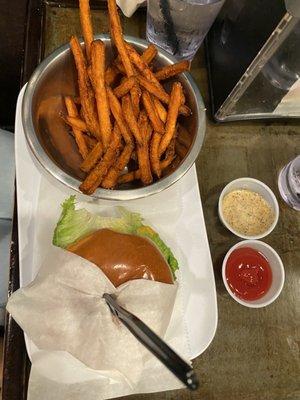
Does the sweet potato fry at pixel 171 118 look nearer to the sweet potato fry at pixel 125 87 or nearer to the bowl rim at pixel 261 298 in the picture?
the sweet potato fry at pixel 125 87

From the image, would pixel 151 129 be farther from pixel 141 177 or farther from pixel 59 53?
pixel 59 53

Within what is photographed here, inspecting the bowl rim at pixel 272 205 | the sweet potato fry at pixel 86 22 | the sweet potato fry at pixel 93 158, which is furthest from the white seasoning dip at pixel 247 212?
the sweet potato fry at pixel 86 22

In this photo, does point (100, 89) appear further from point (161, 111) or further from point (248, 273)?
point (248, 273)

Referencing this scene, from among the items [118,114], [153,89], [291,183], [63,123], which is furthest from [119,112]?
[291,183]

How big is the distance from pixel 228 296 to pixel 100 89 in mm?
656

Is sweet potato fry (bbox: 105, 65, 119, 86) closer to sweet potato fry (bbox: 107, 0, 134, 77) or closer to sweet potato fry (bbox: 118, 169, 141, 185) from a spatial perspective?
sweet potato fry (bbox: 107, 0, 134, 77)

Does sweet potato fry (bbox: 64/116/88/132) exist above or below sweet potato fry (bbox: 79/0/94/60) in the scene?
below

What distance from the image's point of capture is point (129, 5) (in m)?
1.37

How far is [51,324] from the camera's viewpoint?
0.98 meters

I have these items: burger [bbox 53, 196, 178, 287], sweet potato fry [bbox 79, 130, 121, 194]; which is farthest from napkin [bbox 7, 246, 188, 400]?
sweet potato fry [bbox 79, 130, 121, 194]

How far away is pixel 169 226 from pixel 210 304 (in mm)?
236

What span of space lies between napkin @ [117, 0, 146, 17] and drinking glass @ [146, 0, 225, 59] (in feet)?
0.26

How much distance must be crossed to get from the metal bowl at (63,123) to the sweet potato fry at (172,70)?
0.04 metres

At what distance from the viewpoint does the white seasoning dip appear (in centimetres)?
128
